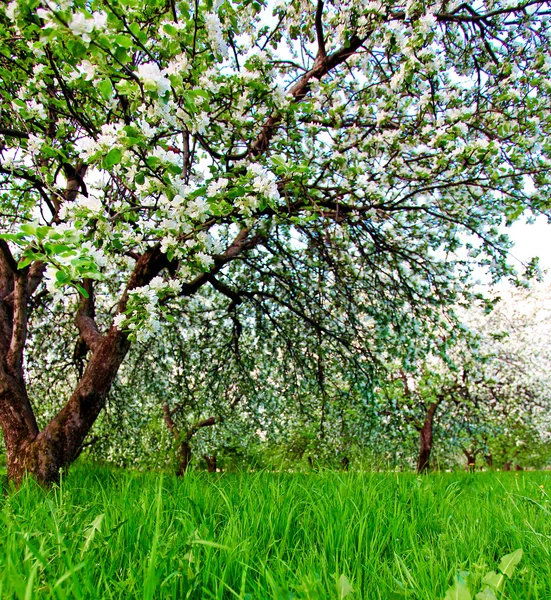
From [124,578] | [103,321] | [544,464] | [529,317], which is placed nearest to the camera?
[124,578]

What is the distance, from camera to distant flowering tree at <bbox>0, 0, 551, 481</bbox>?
276 cm

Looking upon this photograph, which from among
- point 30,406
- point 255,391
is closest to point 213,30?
point 30,406

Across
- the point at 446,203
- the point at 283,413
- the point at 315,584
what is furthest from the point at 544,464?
the point at 315,584

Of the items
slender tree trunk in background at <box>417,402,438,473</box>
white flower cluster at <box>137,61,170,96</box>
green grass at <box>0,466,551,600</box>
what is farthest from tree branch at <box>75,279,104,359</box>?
slender tree trunk in background at <box>417,402,438,473</box>

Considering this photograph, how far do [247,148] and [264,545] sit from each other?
3.56m

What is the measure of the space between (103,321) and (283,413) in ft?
10.5

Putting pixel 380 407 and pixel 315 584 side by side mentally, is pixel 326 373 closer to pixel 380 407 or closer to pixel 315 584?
pixel 380 407

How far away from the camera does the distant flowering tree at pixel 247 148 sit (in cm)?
276

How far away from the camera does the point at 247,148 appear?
4.34 m

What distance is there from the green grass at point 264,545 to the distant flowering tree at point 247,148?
1161 mm

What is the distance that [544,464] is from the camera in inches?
886

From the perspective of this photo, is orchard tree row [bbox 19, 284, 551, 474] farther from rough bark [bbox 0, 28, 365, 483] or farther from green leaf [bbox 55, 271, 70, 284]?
green leaf [bbox 55, 271, 70, 284]

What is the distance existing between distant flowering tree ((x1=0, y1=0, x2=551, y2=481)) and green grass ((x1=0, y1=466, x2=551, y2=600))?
1.16 metres

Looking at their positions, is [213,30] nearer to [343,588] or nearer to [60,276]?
[60,276]
